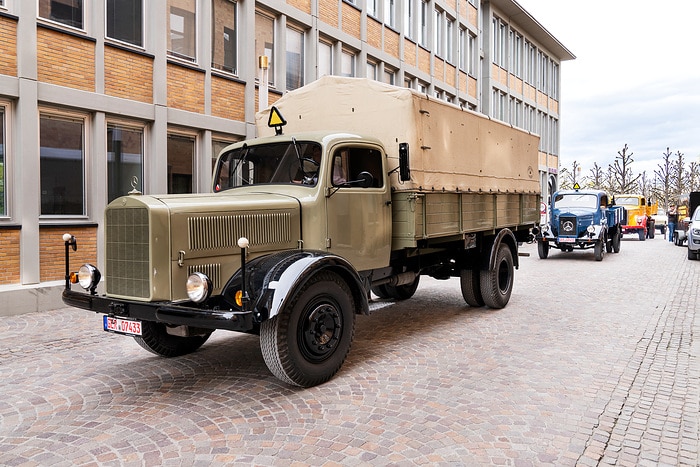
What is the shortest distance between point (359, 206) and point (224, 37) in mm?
9102

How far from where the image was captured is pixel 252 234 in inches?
200

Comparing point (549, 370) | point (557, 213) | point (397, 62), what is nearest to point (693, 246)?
point (557, 213)

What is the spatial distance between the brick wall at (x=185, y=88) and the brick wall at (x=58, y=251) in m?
3.35

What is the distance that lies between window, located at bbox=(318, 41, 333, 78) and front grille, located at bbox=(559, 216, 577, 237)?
361 inches

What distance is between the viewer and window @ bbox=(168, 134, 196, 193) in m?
11.9

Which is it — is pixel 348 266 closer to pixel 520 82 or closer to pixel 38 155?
pixel 38 155

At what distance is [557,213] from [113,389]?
17135mm

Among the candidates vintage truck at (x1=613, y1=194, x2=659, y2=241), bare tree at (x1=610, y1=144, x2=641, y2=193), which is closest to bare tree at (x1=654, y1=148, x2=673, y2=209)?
bare tree at (x1=610, y1=144, x2=641, y2=193)

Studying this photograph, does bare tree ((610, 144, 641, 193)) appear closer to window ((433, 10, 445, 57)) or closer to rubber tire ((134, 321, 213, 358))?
window ((433, 10, 445, 57))

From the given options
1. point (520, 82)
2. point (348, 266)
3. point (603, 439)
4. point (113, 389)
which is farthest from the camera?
point (520, 82)

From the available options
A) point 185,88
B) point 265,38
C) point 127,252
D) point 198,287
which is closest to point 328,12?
point 265,38

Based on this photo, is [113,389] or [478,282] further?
[478,282]

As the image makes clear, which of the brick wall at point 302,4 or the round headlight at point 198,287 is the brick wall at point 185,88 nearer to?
the brick wall at point 302,4

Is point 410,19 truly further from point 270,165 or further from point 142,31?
point 270,165
